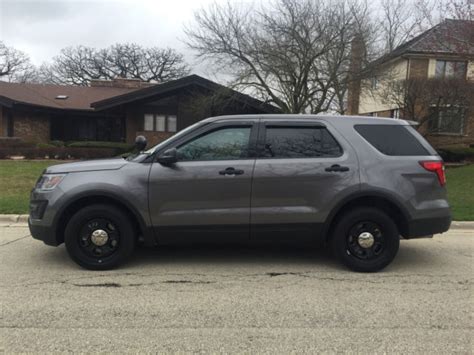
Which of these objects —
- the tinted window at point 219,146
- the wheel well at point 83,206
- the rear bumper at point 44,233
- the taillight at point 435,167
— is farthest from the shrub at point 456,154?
the rear bumper at point 44,233

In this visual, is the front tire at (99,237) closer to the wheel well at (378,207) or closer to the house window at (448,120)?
the wheel well at (378,207)

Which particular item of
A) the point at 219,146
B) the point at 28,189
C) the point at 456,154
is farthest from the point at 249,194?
the point at 456,154

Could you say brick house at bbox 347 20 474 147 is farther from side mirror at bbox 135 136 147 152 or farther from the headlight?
the headlight

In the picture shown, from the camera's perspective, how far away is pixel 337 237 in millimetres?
5277

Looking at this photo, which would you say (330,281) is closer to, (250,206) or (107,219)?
(250,206)

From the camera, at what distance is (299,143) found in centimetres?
538

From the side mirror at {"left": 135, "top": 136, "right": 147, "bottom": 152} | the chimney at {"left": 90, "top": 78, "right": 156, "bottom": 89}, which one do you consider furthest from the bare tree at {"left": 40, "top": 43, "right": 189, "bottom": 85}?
the side mirror at {"left": 135, "top": 136, "right": 147, "bottom": 152}

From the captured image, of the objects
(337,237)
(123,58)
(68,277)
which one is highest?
(123,58)

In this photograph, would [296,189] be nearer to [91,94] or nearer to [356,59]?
[356,59]

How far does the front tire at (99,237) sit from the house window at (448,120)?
20634 mm

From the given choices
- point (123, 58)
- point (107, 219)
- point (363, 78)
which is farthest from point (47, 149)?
point (123, 58)

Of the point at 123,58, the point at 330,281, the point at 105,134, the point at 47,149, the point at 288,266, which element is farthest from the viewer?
the point at 123,58

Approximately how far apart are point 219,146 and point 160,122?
64.3 feet

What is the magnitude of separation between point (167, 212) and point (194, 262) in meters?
0.86
